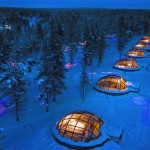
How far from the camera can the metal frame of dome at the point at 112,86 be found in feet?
131

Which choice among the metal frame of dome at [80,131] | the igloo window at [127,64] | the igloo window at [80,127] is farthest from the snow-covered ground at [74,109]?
the igloo window at [127,64]

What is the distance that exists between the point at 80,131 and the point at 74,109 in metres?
8.66

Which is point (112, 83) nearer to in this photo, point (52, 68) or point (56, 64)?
point (56, 64)

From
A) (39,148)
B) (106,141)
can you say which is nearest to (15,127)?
(39,148)

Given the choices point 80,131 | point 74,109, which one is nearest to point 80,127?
point 80,131

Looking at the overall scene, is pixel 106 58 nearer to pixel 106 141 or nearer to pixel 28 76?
pixel 28 76

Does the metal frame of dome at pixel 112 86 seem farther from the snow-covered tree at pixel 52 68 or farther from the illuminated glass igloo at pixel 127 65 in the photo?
the illuminated glass igloo at pixel 127 65

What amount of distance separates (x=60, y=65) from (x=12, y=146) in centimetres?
1411

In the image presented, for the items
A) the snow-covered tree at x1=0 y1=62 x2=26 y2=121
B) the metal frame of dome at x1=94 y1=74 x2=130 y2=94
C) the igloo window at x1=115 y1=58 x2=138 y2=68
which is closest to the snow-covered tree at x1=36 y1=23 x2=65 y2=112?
the snow-covered tree at x1=0 y1=62 x2=26 y2=121

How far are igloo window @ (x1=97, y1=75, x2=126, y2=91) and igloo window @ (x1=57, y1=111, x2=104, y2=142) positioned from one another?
13396 mm

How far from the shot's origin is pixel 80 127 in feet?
86.6

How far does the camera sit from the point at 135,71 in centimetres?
5400

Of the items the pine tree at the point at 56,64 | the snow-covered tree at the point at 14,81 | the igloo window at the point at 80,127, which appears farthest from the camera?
the pine tree at the point at 56,64

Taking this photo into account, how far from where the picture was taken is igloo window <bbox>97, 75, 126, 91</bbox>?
133 feet
